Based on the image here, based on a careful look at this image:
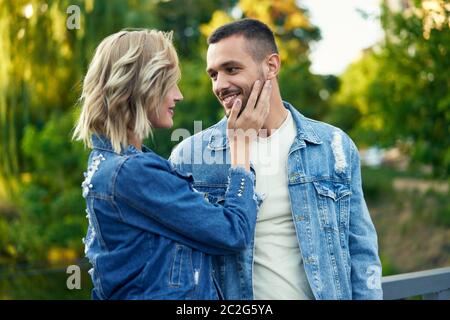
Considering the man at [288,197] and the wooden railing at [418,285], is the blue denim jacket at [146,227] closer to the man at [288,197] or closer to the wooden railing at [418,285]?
the man at [288,197]

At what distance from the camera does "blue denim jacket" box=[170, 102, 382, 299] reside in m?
2.14

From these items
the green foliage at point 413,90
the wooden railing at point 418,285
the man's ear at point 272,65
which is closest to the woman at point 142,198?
the man's ear at point 272,65

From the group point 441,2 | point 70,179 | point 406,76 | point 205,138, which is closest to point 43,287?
point 70,179

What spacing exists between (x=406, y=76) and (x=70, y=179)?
5656 mm

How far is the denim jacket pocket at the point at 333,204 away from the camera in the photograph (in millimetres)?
2221

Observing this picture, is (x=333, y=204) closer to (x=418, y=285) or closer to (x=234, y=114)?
(x=234, y=114)

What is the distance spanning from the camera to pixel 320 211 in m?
2.22

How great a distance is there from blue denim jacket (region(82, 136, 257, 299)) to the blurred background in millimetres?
3058

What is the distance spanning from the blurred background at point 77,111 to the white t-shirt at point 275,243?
2.65 metres

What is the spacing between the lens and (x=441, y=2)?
19.6 ft

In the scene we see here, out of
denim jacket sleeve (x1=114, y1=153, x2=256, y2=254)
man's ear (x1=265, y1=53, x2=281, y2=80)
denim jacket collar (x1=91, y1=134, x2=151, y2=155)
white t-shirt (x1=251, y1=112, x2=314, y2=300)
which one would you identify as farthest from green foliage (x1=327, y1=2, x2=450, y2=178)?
denim jacket collar (x1=91, y1=134, x2=151, y2=155)
